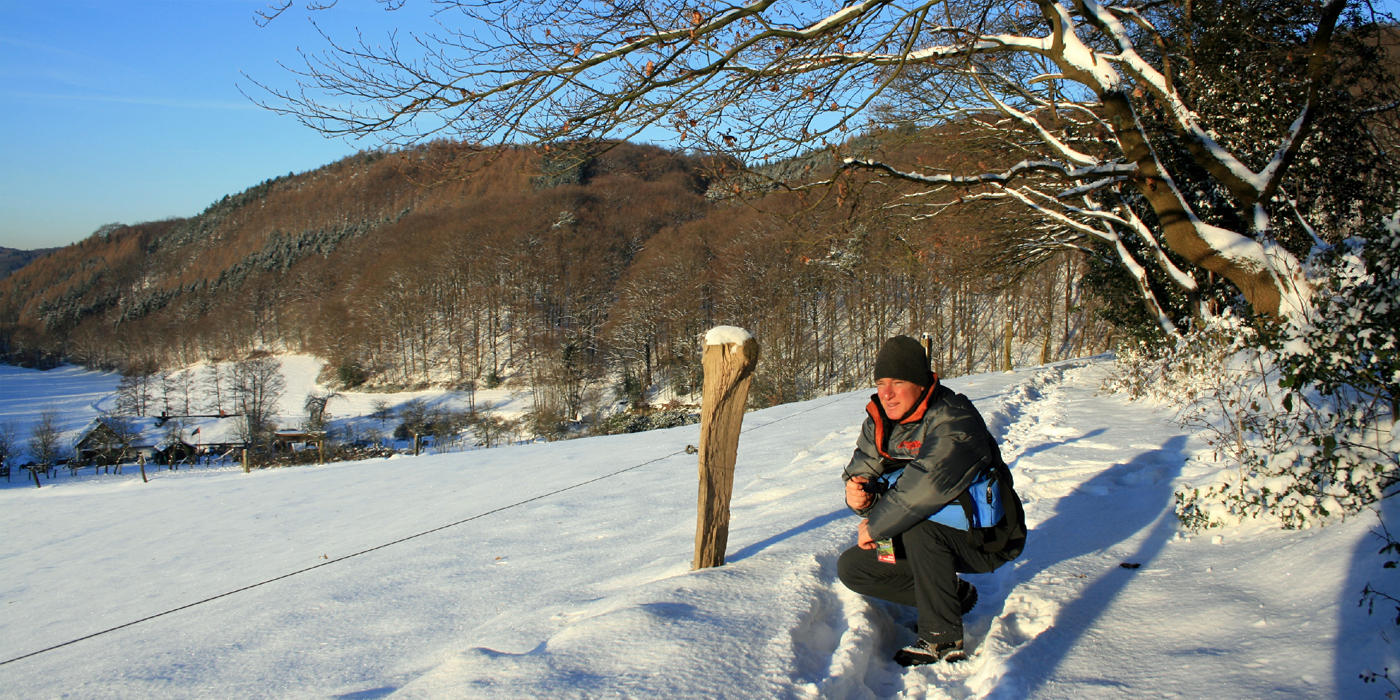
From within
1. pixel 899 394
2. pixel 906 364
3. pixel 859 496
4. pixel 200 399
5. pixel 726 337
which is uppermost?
pixel 726 337

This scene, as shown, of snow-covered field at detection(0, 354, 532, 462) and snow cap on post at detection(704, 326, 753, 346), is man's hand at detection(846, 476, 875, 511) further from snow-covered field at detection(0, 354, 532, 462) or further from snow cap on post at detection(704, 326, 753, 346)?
snow-covered field at detection(0, 354, 532, 462)

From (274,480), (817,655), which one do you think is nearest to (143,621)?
(817,655)

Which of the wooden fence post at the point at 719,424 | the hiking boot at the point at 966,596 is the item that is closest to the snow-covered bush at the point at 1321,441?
the hiking boot at the point at 966,596

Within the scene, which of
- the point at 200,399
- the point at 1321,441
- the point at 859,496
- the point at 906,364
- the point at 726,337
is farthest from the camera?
the point at 200,399

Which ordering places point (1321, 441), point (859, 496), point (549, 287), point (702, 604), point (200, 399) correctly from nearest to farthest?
point (859, 496) < point (702, 604) < point (1321, 441) < point (549, 287) < point (200, 399)

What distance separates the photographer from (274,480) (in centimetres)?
1487

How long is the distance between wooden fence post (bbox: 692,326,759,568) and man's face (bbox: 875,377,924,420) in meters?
0.88

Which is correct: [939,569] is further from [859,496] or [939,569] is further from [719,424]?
[719,424]

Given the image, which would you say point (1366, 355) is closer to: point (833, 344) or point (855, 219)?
point (855, 219)

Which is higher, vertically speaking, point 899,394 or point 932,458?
point 899,394

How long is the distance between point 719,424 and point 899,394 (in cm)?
116

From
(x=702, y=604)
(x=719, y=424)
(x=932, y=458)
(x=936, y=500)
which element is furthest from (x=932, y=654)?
(x=719, y=424)

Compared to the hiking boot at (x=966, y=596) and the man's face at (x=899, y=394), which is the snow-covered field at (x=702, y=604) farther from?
the man's face at (x=899, y=394)

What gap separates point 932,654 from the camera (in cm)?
266
